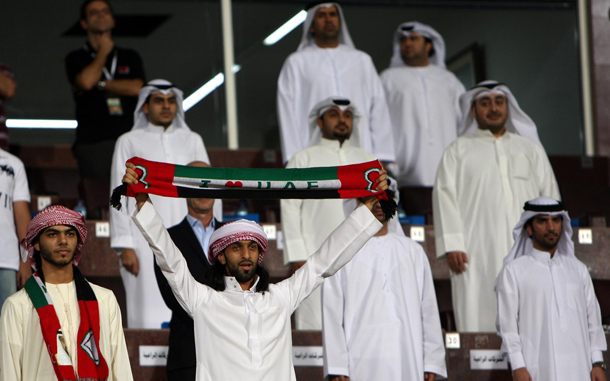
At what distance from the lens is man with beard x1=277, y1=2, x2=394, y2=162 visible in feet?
23.5

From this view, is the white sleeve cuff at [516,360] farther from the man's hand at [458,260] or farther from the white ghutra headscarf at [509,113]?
the white ghutra headscarf at [509,113]

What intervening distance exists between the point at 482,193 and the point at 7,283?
281cm

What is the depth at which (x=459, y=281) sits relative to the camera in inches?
233

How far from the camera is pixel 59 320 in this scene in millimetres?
3977

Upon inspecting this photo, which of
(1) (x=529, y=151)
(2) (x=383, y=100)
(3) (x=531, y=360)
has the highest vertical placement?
(2) (x=383, y=100)

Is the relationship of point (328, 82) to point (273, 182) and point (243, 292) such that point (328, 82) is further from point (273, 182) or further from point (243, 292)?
point (243, 292)

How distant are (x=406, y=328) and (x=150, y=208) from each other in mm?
1534

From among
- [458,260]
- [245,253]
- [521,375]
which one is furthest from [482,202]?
[245,253]

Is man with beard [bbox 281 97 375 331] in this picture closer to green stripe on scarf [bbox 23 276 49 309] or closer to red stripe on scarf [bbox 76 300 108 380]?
red stripe on scarf [bbox 76 300 108 380]

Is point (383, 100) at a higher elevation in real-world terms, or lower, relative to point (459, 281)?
higher

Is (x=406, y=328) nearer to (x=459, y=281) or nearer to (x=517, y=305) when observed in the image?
(x=517, y=305)

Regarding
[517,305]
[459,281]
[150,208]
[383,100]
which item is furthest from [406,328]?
[383,100]

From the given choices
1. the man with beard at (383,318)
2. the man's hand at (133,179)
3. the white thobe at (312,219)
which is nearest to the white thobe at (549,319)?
the man with beard at (383,318)

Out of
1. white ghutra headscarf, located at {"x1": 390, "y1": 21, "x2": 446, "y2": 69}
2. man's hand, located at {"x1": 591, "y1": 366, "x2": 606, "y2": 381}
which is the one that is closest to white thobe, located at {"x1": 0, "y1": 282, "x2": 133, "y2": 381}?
man's hand, located at {"x1": 591, "y1": 366, "x2": 606, "y2": 381}
